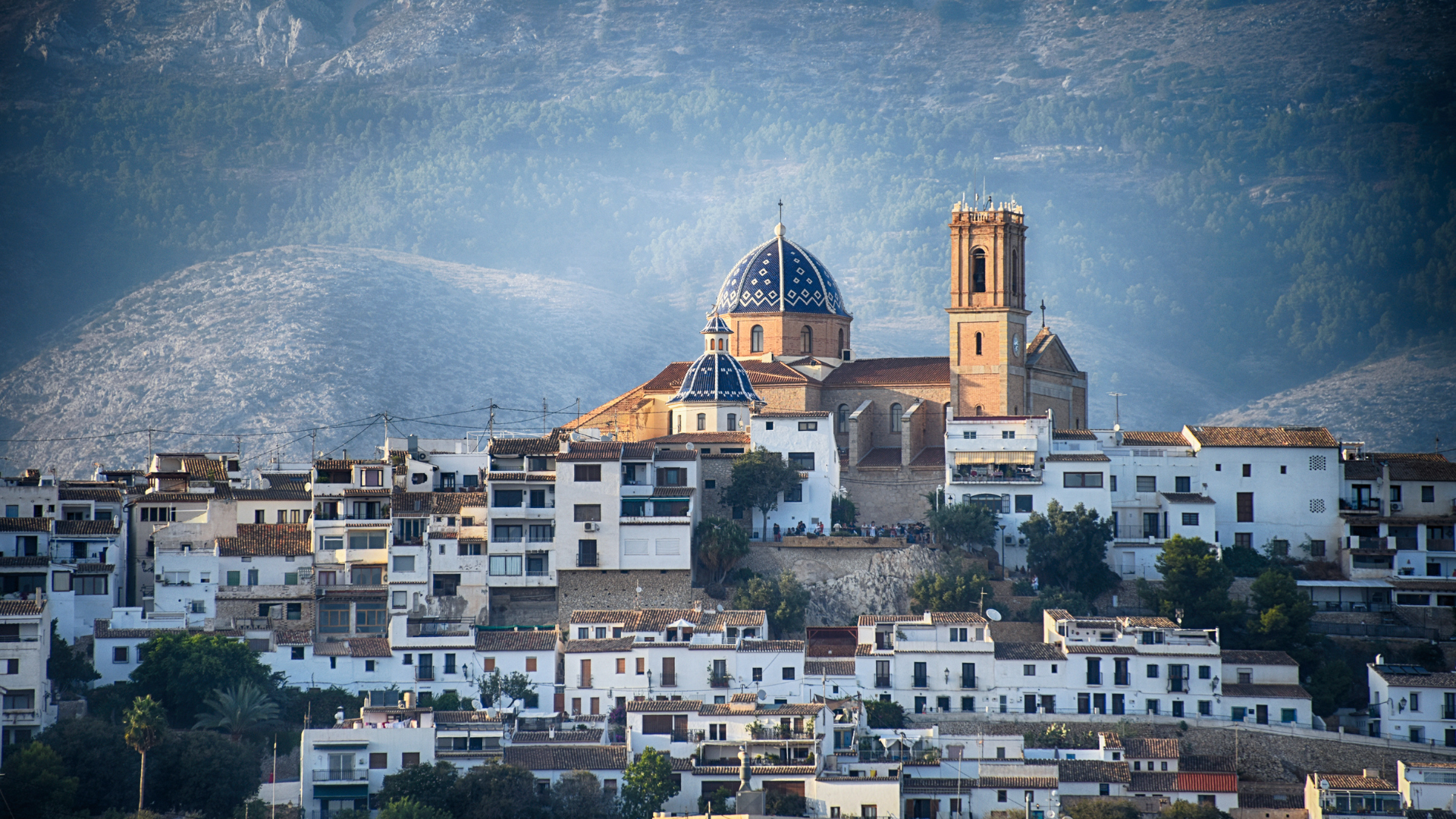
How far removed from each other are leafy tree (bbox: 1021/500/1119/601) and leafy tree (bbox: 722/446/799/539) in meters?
6.61

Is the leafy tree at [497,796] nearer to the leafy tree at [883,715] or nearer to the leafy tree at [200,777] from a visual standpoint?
the leafy tree at [200,777]

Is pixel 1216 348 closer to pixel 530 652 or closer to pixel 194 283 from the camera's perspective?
pixel 194 283

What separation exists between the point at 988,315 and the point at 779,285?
8406 millimetres

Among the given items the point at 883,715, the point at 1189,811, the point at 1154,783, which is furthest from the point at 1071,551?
the point at 1189,811

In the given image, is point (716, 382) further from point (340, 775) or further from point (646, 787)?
point (340, 775)

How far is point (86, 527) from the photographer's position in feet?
176

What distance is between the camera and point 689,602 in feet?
175

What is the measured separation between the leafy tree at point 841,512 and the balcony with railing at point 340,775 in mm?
17976

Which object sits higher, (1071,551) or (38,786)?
(1071,551)

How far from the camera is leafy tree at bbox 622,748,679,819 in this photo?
4244cm

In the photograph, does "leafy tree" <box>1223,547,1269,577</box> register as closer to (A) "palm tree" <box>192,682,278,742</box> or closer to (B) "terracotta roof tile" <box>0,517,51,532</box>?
(A) "palm tree" <box>192,682,278,742</box>

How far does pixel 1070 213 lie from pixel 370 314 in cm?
7997

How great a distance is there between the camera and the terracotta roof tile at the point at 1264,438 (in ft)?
193

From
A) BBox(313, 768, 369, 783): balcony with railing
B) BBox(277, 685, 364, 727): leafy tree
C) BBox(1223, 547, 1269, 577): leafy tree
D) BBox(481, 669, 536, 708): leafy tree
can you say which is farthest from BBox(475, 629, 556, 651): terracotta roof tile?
BBox(1223, 547, 1269, 577): leafy tree
